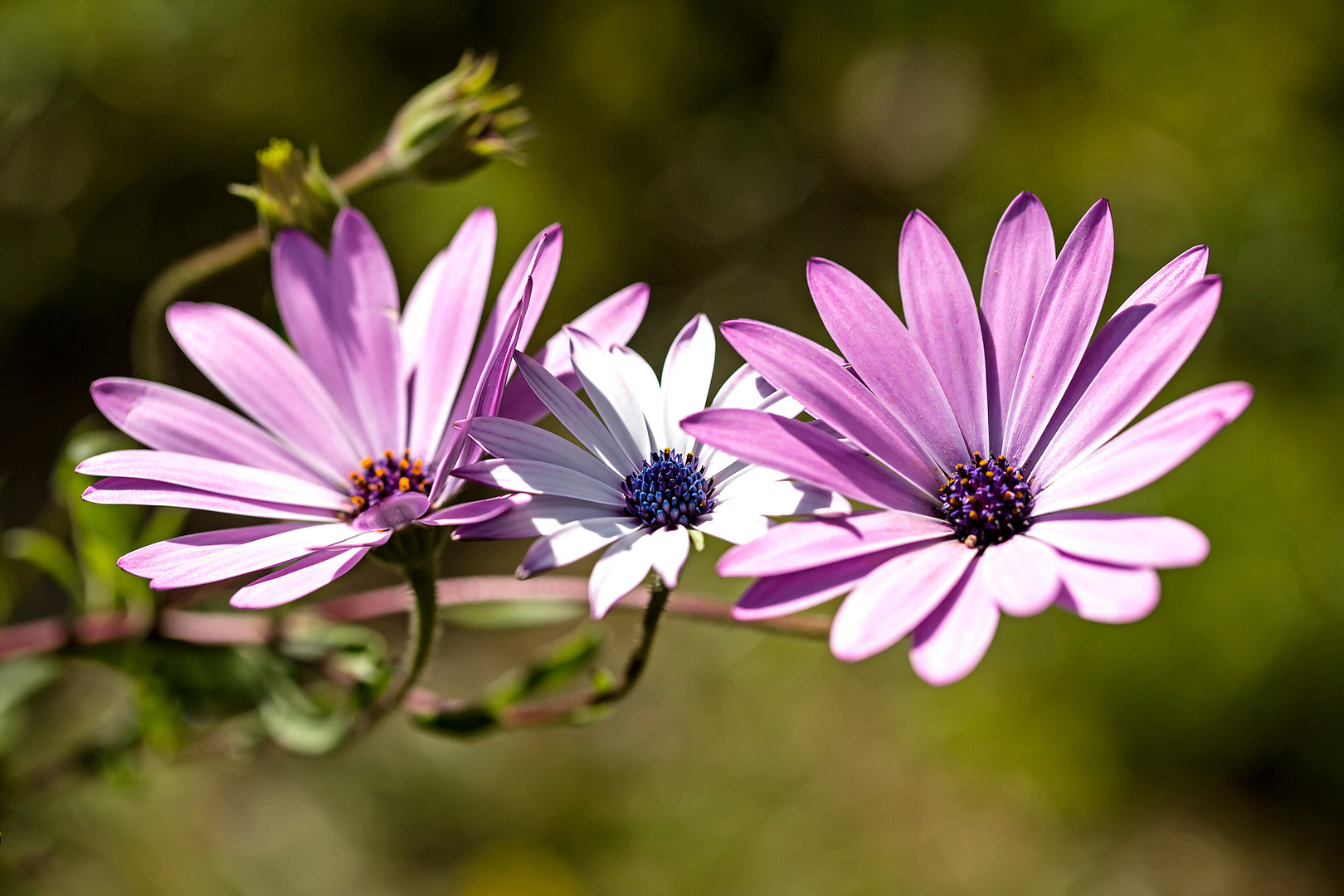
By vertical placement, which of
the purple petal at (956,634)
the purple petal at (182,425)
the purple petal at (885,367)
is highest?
the purple petal at (885,367)

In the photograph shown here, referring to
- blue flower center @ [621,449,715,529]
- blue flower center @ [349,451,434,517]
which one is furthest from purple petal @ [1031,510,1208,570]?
blue flower center @ [349,451,434,517]

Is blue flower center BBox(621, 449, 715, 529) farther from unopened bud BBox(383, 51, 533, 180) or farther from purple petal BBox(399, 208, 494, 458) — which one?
unopened bud BBox(383, 51, 533, 180)

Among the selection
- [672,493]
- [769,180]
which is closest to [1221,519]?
[769,180]

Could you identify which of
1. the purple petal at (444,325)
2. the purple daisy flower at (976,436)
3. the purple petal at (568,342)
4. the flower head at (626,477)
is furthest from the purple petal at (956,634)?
the purple petal at (444,325)

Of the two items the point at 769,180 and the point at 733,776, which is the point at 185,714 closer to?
the point at 733,776

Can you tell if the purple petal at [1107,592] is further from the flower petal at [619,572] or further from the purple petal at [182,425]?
the purple petal at [182,425]

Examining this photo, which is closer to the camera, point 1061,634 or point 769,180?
point 1061,634

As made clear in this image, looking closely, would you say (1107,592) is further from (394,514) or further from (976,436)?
(394,514)
